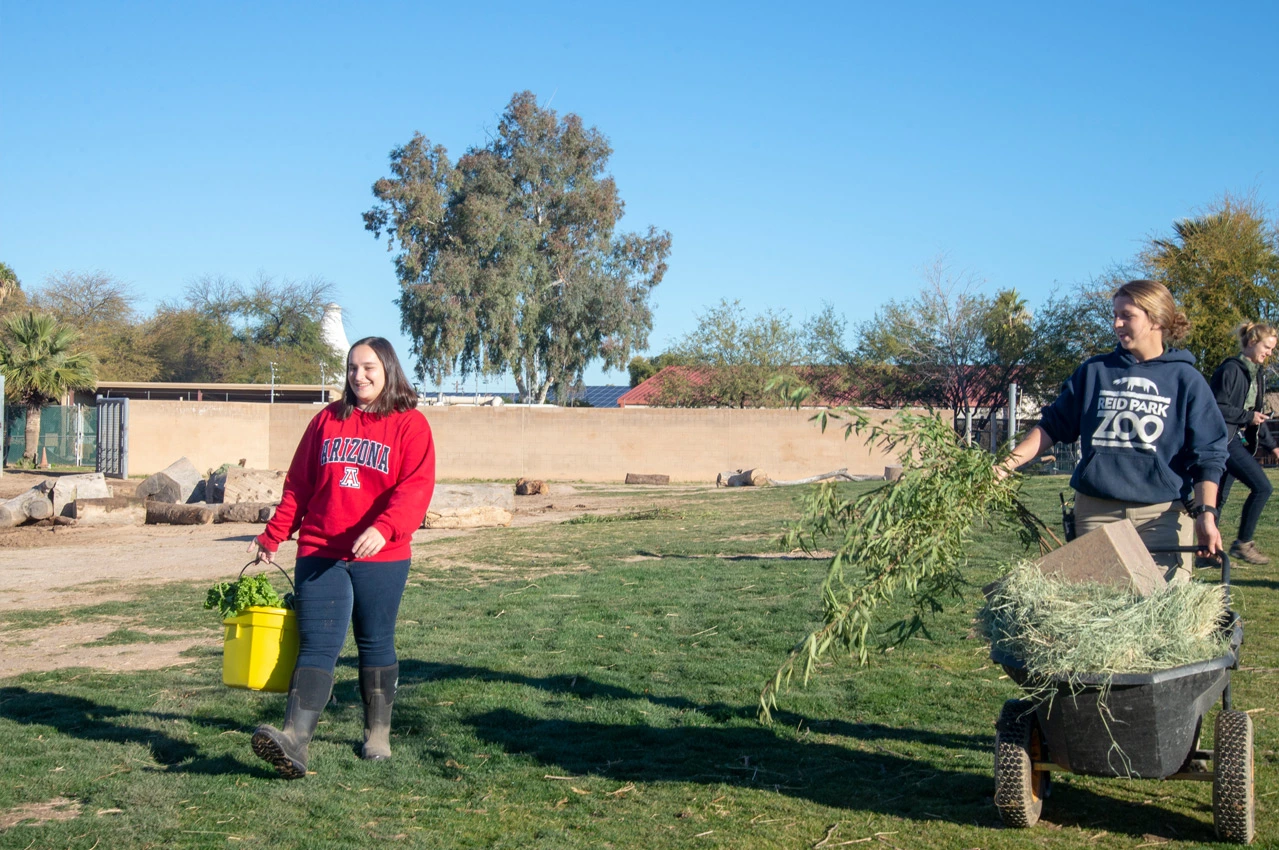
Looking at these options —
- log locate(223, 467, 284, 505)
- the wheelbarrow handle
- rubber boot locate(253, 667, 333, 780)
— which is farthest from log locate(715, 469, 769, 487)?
rubber boot locate(253, 667, 333, 780)

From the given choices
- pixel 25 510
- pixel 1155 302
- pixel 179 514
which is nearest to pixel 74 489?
pixel 25 510

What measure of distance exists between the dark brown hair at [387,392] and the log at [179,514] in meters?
13.5

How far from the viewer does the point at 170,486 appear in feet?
62.9

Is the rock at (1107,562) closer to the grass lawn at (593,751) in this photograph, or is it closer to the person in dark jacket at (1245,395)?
the grass lawn at (593,751)

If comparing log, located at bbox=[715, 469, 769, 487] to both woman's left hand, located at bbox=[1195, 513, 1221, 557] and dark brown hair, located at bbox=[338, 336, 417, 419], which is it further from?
woman's left hand, located at bbox=[1195, 513, 1221, 557]

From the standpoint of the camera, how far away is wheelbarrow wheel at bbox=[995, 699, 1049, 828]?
357 centimetres

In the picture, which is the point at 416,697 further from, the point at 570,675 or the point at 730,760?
the point at 730,760

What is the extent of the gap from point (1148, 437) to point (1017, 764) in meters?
1.36

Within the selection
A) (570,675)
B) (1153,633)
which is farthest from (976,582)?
(1153,633)

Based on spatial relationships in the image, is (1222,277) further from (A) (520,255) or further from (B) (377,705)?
(B) (377,705)

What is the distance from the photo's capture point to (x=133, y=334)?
2243 inches

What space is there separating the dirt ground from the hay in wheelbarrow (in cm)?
548

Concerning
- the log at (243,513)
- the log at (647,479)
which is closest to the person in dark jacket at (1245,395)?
the log at (243,513)

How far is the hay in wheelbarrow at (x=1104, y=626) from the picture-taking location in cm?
337
